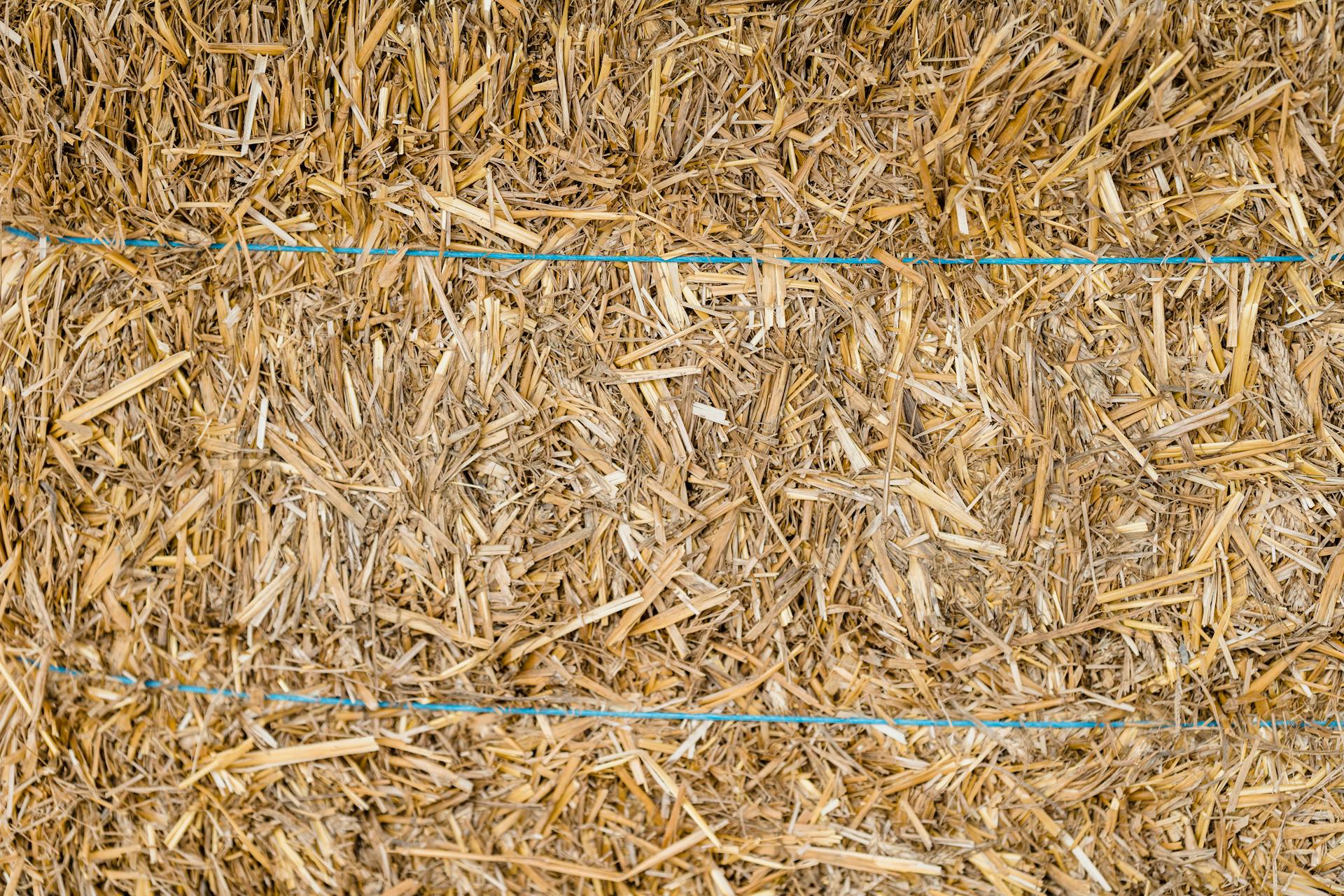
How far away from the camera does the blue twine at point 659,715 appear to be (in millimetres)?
1181

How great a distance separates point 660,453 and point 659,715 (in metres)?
0.38

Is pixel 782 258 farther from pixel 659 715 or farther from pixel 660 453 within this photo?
pixel 659 715

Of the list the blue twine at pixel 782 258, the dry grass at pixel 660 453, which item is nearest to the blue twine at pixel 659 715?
the dry grass at pixel 660 453

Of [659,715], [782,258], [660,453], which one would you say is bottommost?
[659,715]

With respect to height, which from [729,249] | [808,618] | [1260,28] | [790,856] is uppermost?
[1260,28]

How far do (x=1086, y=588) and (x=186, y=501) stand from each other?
1314mm

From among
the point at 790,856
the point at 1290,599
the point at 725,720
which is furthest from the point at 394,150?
the point at 1290,599

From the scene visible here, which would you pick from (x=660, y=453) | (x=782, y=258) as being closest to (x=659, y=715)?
(x=660, y=453)

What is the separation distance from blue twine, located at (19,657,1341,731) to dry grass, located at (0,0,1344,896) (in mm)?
15

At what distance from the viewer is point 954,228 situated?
1177mm

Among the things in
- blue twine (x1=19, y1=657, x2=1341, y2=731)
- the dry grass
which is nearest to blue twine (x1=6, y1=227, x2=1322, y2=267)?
the dry grass

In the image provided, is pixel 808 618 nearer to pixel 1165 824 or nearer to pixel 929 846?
pixel 929 846

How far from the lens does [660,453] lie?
1.18m

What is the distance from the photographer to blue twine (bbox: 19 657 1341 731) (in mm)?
1181
